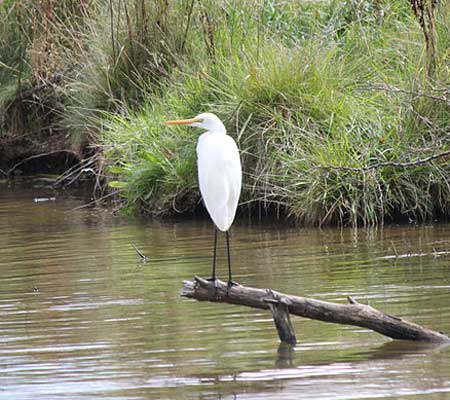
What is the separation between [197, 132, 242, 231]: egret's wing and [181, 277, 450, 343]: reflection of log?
2.17 feet

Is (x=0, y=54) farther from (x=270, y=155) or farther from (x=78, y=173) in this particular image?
(x=270, y=155)

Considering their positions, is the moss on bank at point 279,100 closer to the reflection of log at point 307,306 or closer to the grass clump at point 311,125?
the grass clump at point 311,125

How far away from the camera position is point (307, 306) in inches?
196

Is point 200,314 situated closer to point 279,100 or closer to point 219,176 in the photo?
point 219,176

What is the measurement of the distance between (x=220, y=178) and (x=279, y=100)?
3.85 metres

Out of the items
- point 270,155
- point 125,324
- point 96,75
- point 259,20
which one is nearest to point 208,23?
point 259,20

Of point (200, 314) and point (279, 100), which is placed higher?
point (279, 100)

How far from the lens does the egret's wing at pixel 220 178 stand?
5602mm

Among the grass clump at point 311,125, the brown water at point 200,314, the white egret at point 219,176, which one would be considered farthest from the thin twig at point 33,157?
Result: the white egret at point 219,176

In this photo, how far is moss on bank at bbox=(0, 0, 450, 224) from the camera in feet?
28.6

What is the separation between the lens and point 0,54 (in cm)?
1285

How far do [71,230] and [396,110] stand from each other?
2.57m

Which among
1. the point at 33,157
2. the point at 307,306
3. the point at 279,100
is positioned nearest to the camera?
the point at 307,306

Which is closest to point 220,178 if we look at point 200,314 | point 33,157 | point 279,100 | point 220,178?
point 220,178
